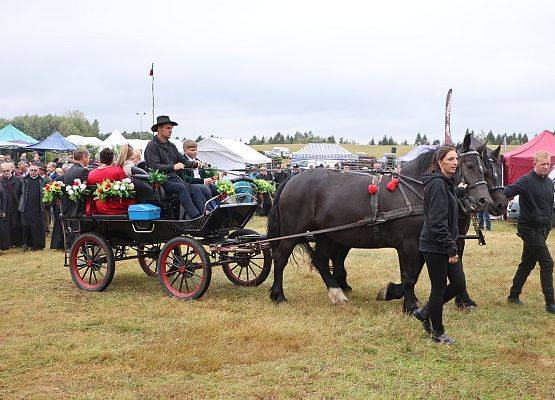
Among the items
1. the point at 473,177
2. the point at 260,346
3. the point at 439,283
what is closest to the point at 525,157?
the point at 473,177

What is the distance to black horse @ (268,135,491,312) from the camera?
259 inches

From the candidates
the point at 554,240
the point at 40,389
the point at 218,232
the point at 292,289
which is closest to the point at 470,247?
the point at 554,240

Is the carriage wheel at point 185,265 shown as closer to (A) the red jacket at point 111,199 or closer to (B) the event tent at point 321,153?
(A) the red jacket at point 111,199

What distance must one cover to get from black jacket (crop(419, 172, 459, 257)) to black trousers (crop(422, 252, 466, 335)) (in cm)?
12

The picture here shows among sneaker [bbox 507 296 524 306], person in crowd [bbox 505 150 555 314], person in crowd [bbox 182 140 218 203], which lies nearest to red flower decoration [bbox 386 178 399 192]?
person in crowd [bbox 505 150 555 314]

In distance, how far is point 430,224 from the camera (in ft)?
17.2

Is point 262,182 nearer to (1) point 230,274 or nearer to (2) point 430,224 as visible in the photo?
(1) point 230,274

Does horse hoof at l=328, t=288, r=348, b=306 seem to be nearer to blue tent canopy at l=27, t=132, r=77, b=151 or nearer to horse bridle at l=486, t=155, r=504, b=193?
horse bridle at l=486, t=155, r=504, b=193

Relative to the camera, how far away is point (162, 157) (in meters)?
7.75

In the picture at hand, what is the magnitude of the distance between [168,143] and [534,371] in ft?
17.4

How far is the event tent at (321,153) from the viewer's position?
3804 cm

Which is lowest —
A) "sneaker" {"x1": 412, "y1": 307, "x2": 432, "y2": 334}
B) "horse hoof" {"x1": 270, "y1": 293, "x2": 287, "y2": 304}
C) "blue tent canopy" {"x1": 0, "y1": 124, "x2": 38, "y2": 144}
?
"horse hoof" {"x1": 270, "y1": 293, "x2": 287, "y2": 304}

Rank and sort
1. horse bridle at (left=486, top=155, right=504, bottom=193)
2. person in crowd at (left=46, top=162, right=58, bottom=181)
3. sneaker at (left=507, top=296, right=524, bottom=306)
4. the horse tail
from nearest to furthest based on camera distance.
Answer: horse bridle at (left=486, top=155, right=504, bottom=193)
sneaker at (left=507, top=296, right=524, bottom=306)
the horse tail
person in crowd at (left=46, top=162, right=58, bottom=181)

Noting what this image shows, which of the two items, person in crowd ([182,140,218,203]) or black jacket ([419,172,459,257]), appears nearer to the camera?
black jacket ([419,172,459,257])
